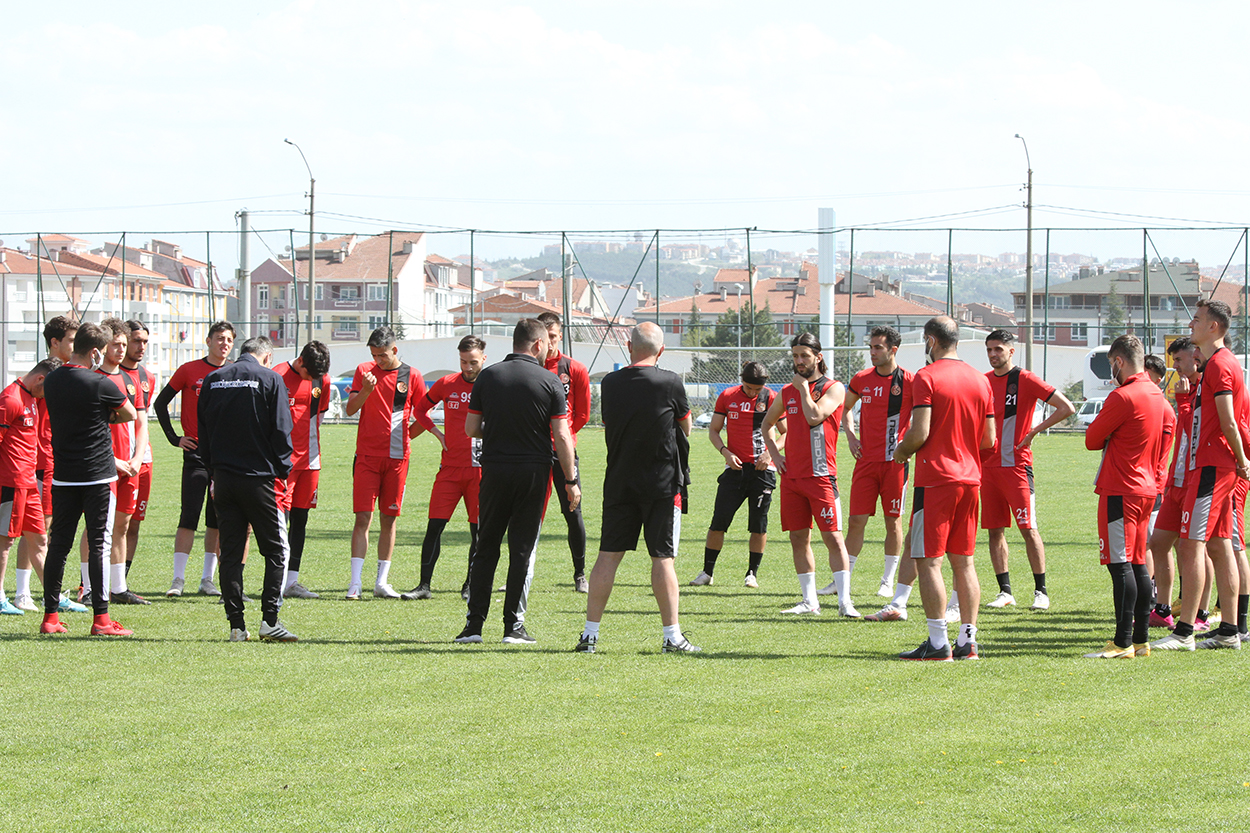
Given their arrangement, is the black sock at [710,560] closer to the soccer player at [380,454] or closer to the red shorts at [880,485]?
the red shorts at [880,485]

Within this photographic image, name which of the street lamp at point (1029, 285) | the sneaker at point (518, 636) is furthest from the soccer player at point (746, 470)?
the street lamp at point (1029, 285)

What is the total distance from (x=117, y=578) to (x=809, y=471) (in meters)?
5.35

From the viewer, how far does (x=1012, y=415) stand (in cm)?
905

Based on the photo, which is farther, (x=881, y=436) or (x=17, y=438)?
(x=881, y=436)

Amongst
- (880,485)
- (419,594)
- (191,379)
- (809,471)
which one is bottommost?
(419,594)

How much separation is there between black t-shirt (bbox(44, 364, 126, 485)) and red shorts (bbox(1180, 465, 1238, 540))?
6780 millimetres

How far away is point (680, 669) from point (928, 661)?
4.93 ft

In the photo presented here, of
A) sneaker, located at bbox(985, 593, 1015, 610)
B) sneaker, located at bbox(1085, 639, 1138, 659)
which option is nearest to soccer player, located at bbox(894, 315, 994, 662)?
sneaker, located at bbox(1085, 639, 1138, 659)

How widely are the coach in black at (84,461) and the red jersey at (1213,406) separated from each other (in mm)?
6820

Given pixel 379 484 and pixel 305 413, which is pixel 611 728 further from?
pixel 305 413

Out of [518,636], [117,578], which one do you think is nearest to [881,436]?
[518,636]

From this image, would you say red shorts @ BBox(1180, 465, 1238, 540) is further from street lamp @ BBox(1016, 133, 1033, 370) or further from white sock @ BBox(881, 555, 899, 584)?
street lamp @ BBox(1016, 133, 1033, 370)

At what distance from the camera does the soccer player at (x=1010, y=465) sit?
9.01m

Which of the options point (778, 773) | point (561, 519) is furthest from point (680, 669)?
point (561, 519)
